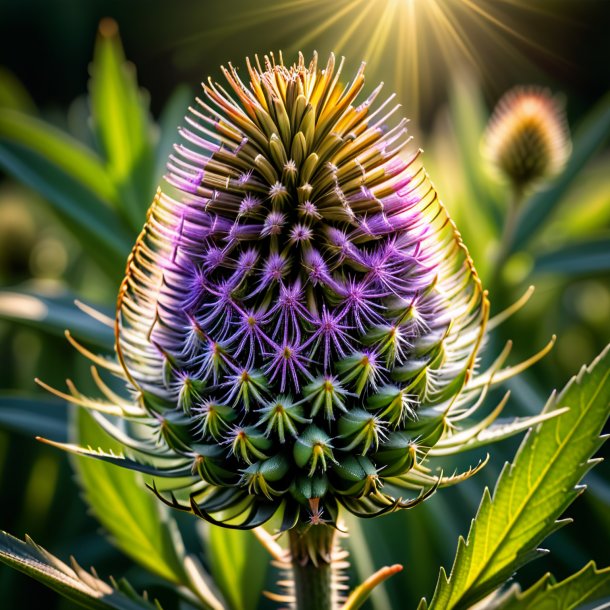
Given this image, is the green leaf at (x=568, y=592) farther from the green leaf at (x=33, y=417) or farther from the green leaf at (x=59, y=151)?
the green leaf at (x=59, y=151)

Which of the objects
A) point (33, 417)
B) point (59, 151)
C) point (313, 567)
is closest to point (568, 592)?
point (313, 567)

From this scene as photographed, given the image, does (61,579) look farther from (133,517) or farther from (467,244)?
(467,244)

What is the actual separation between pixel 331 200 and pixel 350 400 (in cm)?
36

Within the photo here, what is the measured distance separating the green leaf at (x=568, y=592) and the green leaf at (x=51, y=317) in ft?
4.72

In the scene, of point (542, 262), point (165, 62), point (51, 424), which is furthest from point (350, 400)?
point (165, 62)

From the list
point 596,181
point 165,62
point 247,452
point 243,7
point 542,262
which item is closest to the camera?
point 247,452

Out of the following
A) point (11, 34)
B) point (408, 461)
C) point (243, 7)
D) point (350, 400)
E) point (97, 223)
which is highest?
point (11, 34)

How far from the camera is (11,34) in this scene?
25.3 feet

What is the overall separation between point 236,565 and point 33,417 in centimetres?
78

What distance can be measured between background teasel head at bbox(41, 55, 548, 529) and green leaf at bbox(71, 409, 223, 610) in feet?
0.94

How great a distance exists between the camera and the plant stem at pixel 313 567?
1.41 metres

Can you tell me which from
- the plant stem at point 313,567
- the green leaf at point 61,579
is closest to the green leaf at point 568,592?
the plant stem at point 313,567

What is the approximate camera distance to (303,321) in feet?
4.26

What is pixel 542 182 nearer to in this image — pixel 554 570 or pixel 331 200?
pixel 554 570
